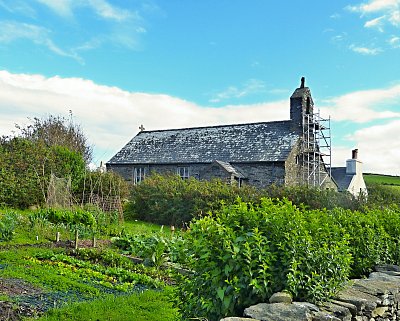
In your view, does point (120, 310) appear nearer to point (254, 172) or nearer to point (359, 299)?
point (359, 299)

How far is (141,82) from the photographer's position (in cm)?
1339

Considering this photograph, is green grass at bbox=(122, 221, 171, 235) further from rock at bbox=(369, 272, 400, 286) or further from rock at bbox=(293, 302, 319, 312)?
rock at bbox=(293, 302, 319, 312)

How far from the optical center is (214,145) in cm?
3175

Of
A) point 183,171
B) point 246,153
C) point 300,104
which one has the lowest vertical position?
point 183,171

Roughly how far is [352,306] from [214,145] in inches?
1100

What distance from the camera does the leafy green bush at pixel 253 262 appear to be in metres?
3.72

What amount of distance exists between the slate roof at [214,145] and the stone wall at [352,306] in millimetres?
22724

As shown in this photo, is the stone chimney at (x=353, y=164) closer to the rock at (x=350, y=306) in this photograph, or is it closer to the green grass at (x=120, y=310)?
the green grass at (x=120, y=310)

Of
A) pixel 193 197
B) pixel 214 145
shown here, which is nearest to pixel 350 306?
pixel 193 197

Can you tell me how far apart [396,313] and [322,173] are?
94.0 feet

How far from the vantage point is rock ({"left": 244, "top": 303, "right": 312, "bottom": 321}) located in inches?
128

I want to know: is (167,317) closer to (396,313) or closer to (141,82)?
(396,313)

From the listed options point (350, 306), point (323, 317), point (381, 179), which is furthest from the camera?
point (381, 179)

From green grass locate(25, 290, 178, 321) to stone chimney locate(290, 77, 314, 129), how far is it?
24.7 m
